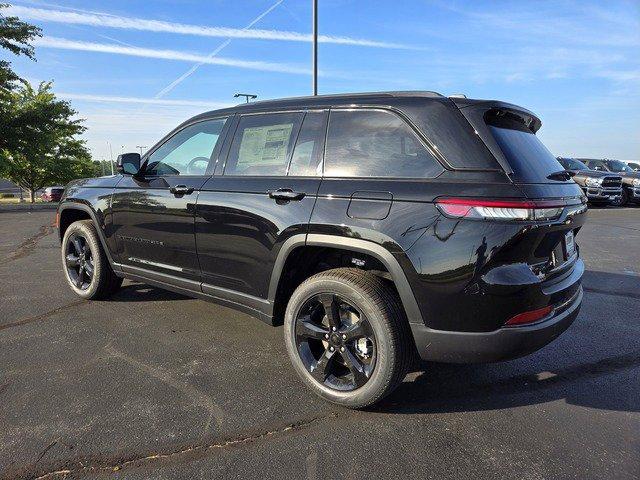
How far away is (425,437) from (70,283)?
405 centimetres

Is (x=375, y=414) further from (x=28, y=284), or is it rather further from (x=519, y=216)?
(x=28, y=284)

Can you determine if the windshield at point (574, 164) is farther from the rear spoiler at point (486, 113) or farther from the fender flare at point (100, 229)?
the fender flare at point (100, 229)

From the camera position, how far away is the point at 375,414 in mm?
2646

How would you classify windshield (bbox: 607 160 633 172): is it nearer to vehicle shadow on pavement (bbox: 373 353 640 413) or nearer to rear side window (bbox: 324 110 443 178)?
Result: vehicle shadow on pavement (bbox: 373 353 640 413)

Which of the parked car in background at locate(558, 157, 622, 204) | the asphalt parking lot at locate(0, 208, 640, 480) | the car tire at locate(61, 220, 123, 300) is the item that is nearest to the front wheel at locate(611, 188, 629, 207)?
the parked car in background at locate(558, 157, 622, 204)

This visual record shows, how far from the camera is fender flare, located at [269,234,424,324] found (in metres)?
2.44

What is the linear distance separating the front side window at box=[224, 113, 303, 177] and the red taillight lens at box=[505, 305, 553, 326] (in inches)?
65.5

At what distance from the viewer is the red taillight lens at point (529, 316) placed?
2.31m

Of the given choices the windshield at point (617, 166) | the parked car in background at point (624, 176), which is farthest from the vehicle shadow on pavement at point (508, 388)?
the windshield at point (617, 166)

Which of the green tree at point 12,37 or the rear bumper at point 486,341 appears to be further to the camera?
the green tree at point 12,37

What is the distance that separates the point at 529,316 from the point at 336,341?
107 centimetres

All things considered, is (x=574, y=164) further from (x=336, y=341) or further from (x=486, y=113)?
(x=336, y=341)

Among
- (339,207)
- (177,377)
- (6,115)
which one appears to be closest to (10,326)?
(177,377)

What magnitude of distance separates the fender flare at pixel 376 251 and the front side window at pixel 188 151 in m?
1.22
